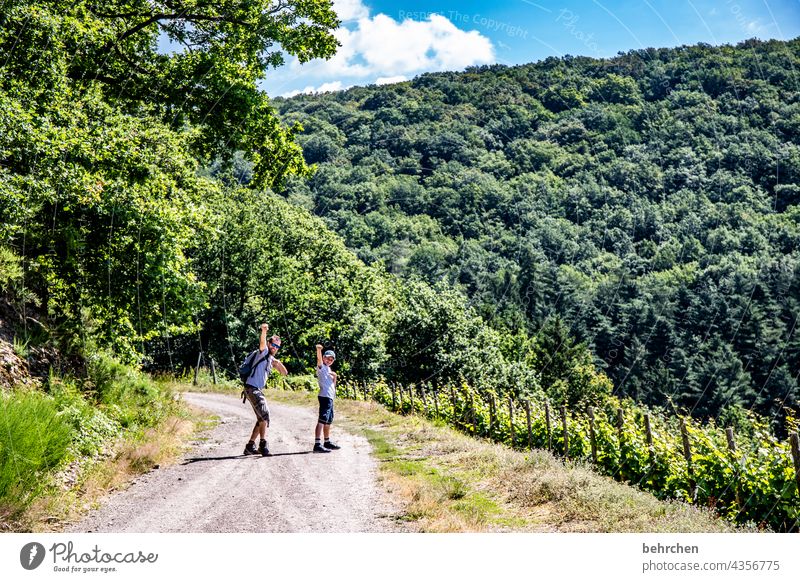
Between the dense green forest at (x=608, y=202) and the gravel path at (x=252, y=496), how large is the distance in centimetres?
6774

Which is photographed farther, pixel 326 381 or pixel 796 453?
pixel 326 381

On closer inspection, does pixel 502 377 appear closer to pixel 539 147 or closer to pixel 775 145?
pixel 775 145

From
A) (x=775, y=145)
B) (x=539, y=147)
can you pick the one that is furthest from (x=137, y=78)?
(x=539, y=147)

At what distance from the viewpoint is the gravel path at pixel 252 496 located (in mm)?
7102

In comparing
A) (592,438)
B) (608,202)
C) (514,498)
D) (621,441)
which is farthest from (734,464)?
(608,202)

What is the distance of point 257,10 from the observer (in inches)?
632

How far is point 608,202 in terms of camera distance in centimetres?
14688

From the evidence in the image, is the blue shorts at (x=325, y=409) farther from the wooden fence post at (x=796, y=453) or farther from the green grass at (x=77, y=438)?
the wooden fence post at (x=796, y=453)

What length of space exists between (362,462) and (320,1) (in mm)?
12580

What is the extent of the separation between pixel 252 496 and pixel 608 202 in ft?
496

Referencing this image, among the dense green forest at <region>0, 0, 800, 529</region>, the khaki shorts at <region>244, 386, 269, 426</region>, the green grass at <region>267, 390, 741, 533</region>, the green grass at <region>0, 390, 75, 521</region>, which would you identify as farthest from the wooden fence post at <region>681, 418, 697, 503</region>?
the green grass at <region>0, 390, 75, 521</region>

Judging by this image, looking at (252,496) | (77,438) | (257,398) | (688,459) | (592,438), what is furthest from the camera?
(592,438)

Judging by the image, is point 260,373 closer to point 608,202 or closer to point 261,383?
point 261,383

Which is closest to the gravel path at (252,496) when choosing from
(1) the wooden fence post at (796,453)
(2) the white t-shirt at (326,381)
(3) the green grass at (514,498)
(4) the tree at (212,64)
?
(3) the green grass at (514,498)
